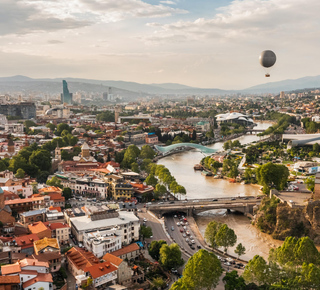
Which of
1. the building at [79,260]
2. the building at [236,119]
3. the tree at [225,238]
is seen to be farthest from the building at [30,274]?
the building at [236,119]

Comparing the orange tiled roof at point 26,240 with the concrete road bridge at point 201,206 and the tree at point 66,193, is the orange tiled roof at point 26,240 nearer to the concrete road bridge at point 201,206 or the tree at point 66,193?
the tree at point 66,193

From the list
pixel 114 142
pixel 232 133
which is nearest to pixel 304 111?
pixel 232 133

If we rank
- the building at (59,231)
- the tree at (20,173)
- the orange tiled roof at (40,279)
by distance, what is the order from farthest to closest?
the tree at (20,173)
the building at (59,231)
the orange tiled roof at (40,279)

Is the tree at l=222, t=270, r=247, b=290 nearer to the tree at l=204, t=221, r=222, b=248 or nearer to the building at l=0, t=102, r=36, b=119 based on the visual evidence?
the tree at l=204, t=221, r=222, b=248

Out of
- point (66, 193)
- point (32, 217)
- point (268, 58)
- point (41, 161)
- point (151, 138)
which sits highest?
point (268, 58)

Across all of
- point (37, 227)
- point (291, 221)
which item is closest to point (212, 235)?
point (291, 221)

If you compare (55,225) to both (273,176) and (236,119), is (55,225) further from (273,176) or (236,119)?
(236,119)
